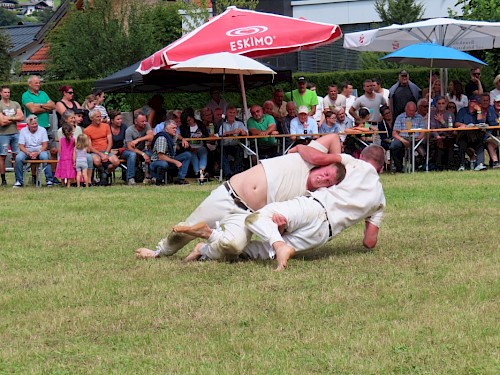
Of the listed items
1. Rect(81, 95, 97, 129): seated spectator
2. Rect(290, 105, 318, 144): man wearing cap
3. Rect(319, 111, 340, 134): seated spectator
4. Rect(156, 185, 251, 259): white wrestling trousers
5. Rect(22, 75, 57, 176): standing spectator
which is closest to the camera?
Rect(156, 185, 251, 259): white wrestling trousers

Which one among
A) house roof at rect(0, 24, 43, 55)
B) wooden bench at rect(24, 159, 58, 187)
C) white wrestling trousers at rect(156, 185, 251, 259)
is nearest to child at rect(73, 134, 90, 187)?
wooden bench at rect(24, 159, 58, 187)

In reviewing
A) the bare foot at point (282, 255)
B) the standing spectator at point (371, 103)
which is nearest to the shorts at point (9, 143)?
the standing spectator at point (371, 103)

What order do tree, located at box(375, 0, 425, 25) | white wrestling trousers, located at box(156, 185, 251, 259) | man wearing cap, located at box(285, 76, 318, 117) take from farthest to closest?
tree, located at box(375, 0, 425, 25) < man wearing cap, located at box(285, 76, 318, 117) < white wrestling trousers, located at box(156, 185, 251, 259)

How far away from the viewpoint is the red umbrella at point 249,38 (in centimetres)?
1714

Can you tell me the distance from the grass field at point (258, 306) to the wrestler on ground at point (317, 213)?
211mm

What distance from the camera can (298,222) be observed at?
7.85m

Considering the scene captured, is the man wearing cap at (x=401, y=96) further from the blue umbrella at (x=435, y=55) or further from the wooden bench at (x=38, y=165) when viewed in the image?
the wooden bench at (x=38, y=165)

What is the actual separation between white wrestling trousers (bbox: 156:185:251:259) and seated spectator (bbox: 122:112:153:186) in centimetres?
869

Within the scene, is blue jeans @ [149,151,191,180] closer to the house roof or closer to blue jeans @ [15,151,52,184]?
blue jeans @ [15,151,52,184]

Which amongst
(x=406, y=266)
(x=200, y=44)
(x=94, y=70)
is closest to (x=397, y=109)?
(x=200, y=44)

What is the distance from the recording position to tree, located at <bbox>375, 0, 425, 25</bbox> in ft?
126

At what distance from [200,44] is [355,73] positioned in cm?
1396

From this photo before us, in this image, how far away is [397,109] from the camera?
1855cm

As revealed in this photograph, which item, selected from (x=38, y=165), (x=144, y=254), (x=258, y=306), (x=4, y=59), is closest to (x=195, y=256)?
(x=144, y=254)
